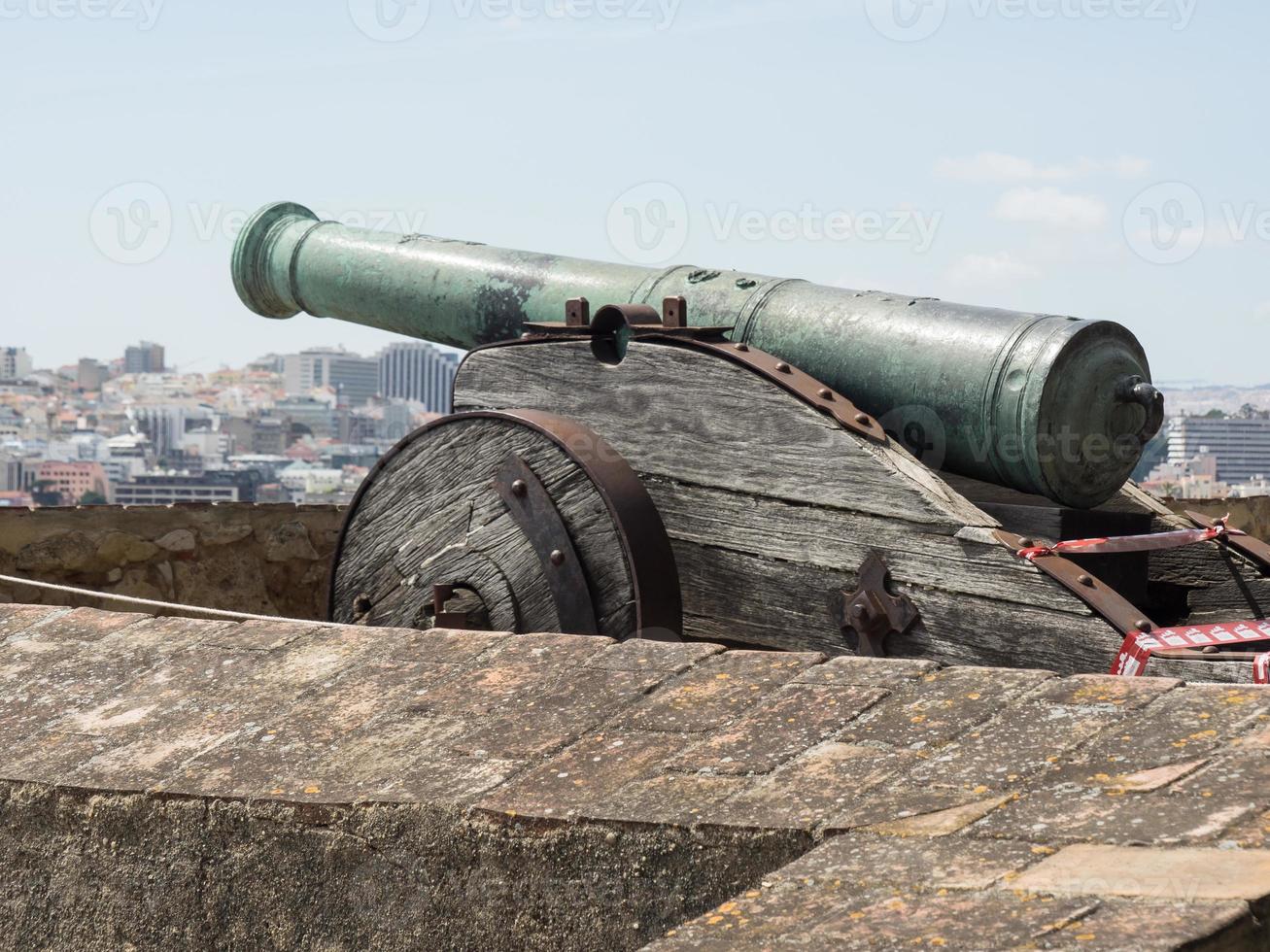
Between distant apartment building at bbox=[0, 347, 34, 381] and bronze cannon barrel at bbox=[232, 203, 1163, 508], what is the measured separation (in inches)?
6138

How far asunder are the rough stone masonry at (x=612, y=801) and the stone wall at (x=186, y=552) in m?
3.06

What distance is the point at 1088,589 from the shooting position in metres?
3.34

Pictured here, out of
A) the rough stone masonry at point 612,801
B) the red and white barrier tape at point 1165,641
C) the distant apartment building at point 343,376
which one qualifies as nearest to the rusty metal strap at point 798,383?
the red and white barrier tape at point 1165,641

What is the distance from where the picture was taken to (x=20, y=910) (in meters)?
2.01

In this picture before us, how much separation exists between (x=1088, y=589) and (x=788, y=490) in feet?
2.66

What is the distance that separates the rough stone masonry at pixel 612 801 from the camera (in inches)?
52.4

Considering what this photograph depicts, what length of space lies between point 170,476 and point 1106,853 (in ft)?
362

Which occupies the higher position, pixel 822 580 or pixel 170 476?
pixel 822 580

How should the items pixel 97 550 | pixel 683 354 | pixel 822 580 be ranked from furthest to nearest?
1. pixel 97 550
2. pixel 683 354
3. pixel 822 580

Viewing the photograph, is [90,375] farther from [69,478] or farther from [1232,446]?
[1232,446]

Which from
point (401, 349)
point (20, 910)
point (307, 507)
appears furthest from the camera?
point (401, 349)

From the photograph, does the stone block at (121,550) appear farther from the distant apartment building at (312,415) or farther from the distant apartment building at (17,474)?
the distant apartment building at (312,415)

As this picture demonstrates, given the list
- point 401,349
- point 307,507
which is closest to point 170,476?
point 401,349

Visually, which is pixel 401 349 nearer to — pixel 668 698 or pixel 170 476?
pixel 170 476
